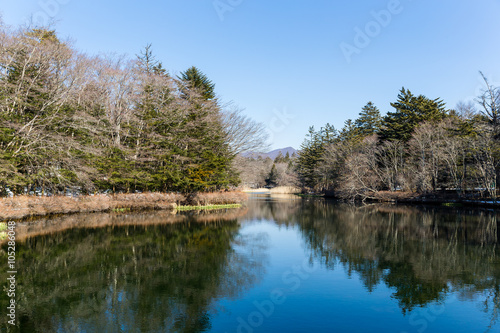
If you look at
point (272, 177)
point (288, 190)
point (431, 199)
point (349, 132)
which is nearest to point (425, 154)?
point (431, 199)

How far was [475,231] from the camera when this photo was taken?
17266 mm

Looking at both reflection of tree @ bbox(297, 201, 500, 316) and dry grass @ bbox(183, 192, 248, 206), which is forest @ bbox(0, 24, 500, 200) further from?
reflection of tree @ bbox(297, 201, 500, 316)

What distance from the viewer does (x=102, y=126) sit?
2789 centimetres

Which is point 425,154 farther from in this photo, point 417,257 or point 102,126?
point 102,126

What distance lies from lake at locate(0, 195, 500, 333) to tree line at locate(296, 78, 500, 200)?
21.5 metres

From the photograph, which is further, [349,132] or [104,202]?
[349,132]

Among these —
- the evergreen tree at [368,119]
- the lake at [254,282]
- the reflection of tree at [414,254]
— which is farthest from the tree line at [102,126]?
the evergreen tree at [368,119]

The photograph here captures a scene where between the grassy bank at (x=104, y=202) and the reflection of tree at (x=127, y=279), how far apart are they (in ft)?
21.7

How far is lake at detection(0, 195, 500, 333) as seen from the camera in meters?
6.17

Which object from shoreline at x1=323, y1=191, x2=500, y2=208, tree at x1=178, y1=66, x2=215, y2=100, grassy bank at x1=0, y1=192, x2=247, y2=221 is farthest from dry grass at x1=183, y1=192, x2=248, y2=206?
shoreline at x1=323, y1=191, x2=500, y2=208

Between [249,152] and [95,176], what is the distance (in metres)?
19.5

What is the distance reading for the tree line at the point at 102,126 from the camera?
20.3 m

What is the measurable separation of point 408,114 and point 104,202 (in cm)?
4564

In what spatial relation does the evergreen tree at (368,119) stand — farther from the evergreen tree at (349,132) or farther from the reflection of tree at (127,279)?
the reflection of tree at (127,279)
